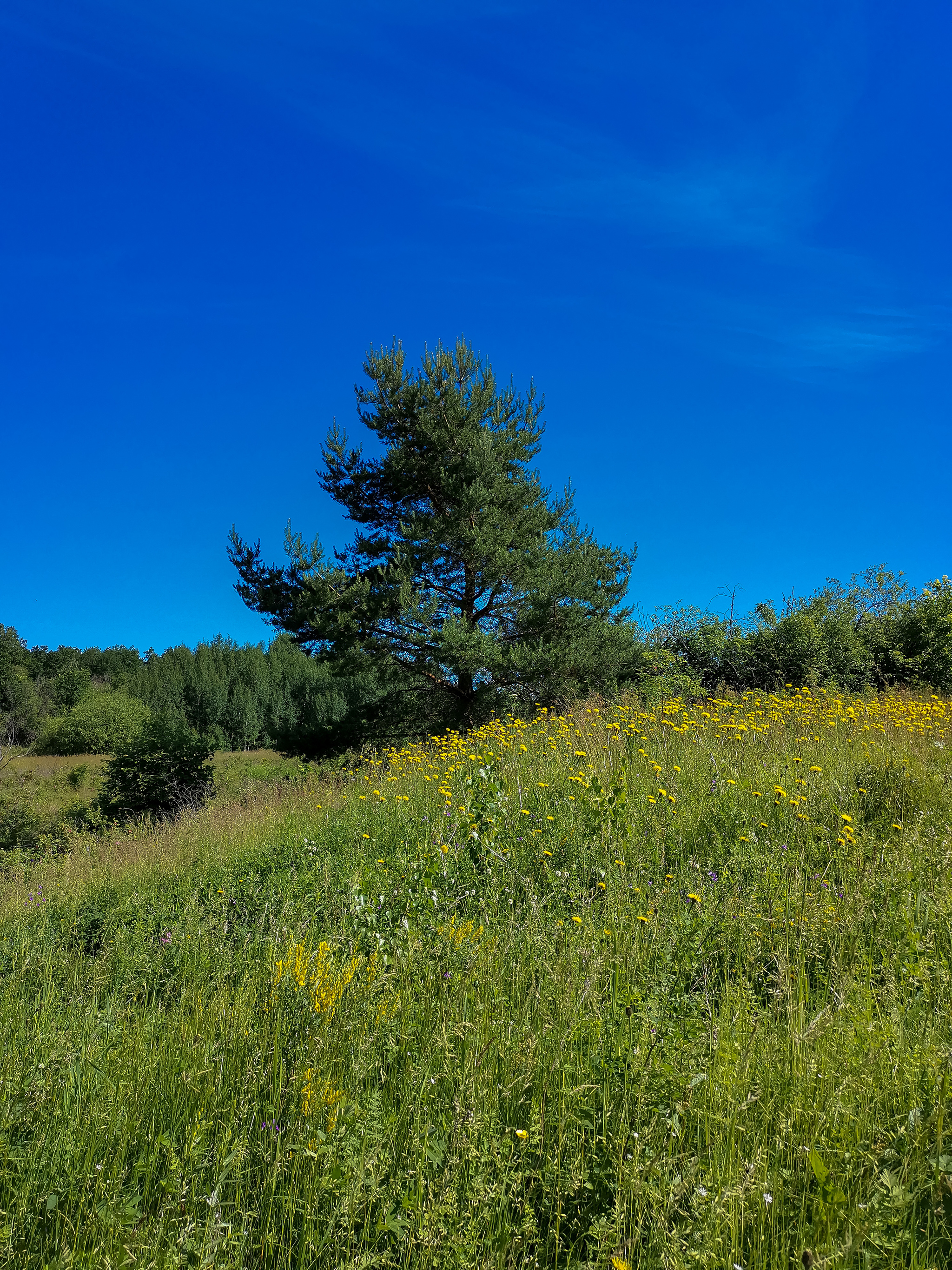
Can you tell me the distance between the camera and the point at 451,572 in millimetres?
16812

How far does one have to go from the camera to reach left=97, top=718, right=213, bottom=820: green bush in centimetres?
1510

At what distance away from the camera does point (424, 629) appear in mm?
15211

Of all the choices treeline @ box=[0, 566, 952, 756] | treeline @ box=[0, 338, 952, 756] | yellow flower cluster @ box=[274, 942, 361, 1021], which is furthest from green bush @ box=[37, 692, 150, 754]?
yellow flower cluster @ box=[274, 942, 361, 1021]

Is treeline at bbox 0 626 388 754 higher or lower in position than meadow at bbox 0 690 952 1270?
higher

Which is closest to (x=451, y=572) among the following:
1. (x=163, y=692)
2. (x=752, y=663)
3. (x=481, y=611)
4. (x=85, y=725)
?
(x=481, y=611)

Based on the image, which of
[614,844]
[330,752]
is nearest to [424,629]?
[330,752]

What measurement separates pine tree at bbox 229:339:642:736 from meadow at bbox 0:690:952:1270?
426 inches

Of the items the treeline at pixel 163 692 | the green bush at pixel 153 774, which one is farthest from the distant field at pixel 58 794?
the treeline at pixel 163 692

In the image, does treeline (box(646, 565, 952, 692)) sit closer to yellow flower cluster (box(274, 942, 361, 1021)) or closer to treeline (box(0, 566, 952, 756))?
treeline (box(0, 566, 952, 756))

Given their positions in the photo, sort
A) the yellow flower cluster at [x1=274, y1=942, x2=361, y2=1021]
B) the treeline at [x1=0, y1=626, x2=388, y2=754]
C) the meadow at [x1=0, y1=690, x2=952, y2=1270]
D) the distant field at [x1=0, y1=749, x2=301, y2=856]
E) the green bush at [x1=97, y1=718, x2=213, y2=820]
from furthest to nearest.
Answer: the treeline at [x1=0, y1=626, x2=388, y2=754] → the green bush at [x1=97, y1=718, x2=213, y2=820] → the distant field at [x1=0, y1=749, x2=301, y2=856] → the yellow flower cluster at [x1=274, y1=942, x2=361, y2=1021] → the meadow at [x1=0, y1=690, x2=952, y2=1270]

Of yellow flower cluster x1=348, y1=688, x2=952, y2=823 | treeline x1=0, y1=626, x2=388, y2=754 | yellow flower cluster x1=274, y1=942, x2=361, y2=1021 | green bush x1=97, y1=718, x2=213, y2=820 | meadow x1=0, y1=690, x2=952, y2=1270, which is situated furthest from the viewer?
treeline x1=0, y1=626, x2=388, y2=754

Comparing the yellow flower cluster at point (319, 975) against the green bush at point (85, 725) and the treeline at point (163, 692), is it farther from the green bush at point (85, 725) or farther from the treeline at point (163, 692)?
the green bush at point (85, 725)

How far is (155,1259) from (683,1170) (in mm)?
1240

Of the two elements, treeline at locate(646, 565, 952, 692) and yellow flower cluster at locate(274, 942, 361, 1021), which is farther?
treeline at locate(646, 565, 952, 692)
